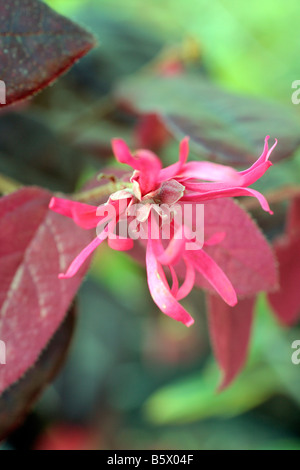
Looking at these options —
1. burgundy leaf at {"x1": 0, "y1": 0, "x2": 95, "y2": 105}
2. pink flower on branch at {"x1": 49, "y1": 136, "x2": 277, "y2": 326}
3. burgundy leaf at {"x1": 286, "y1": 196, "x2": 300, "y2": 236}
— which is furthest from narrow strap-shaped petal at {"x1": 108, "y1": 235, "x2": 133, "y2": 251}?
burgundy leaf at {"x1": 286, "y1": 196, "x2": 300, "y2": 236}

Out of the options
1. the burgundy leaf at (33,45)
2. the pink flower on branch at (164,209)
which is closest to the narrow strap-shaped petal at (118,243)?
the pink flower on branch at (164,209)

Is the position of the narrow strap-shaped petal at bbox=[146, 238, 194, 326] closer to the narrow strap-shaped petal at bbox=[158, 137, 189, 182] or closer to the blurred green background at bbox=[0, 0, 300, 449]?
the narrow strap-shaped petal at bbox=[158, 137, 189, 182]

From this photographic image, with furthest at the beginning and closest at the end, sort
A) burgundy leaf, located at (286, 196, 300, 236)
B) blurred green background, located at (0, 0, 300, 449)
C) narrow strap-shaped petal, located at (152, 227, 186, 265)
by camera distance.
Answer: blurred green background, located at (0, 0, 300, 449) < burgundy leaf, located at (286, 196, 300, 236) < narrow strap-shaped petal, located at (152, 227, 186, 265)

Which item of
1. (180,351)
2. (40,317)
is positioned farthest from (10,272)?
(180,351)

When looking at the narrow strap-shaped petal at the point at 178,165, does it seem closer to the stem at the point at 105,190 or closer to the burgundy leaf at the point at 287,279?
the stem at the point at 105,190

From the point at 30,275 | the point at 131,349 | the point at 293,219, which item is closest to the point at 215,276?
the point at 30,275
